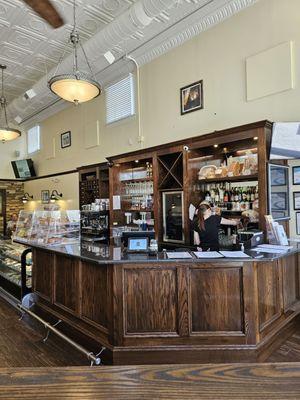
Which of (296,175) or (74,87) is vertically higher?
(74,87)

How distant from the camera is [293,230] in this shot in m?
4.09

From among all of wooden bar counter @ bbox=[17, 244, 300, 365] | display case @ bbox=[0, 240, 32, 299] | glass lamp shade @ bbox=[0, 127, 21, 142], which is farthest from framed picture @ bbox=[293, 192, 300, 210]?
glass lamp shade @ bbox=[0, 127, 21, 142]

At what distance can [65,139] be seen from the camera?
28.9ft

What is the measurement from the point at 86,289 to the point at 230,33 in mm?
4341

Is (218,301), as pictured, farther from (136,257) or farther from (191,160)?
(191,160)

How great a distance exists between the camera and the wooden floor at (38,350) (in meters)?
3.00

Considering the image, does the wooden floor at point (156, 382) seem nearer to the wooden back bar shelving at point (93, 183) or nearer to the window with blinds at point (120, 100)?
the window with blinds at point (120, 100)

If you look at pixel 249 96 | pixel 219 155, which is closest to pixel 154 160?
pixel 219 155

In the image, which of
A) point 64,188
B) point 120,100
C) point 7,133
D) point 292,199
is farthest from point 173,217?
point 64,188

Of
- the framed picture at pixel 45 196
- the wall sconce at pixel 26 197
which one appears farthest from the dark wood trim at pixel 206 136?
the wall sconce at pixel 26 197

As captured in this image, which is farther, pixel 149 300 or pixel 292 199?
pixel 292 199

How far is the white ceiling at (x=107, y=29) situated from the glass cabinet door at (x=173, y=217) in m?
2.75

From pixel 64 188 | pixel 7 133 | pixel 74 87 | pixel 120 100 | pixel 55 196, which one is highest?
pixel 120 100

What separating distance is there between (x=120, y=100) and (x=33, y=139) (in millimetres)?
5365
